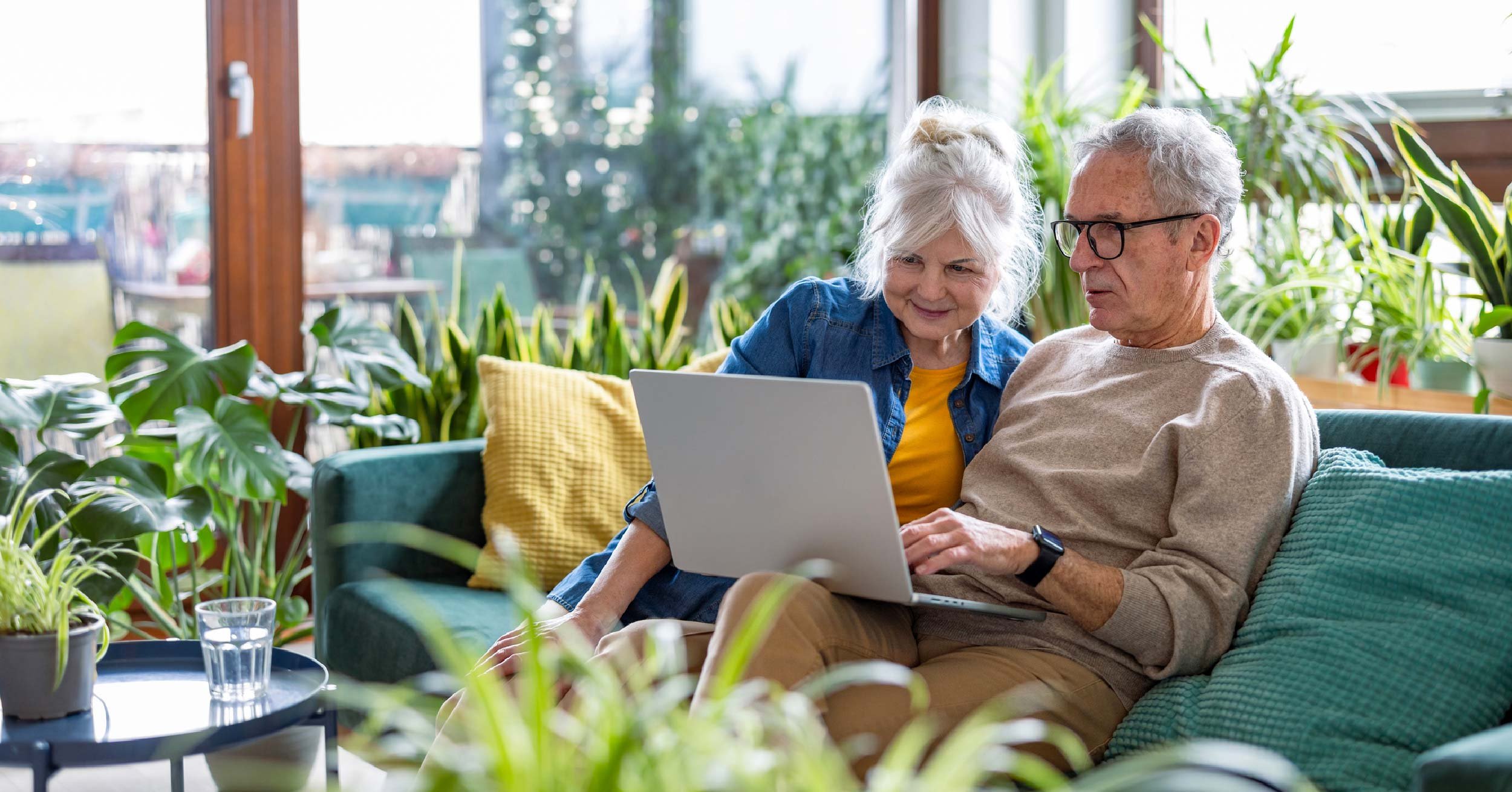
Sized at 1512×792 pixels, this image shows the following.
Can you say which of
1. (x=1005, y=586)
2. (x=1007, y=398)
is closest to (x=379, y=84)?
(x=1007, y=398)

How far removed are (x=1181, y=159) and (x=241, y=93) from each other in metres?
2.46

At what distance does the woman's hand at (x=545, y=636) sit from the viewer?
1676mm

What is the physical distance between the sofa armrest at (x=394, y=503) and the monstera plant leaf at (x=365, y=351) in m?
0.30

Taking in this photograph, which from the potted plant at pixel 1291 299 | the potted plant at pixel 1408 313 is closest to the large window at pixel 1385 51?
the potted plant at pixel 1291 299

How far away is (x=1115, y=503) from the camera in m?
1.73

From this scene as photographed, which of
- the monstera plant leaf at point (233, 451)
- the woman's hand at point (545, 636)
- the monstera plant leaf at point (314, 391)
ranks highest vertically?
the monstera plant leaf at point (314, 391)

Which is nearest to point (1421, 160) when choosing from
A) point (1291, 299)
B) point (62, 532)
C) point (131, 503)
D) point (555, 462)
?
point (1291, 299)

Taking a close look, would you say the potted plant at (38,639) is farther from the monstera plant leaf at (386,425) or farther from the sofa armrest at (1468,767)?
the sofa armrest at (1468,767)

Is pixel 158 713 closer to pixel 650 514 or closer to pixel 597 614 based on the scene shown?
pixel 597 614

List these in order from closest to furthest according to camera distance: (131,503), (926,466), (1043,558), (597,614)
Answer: (1043,558)
(597,614)
(926,466)
(131,503)

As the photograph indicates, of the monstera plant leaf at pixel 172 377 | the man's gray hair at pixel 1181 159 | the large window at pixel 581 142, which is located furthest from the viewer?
the large window at pixel 581 142

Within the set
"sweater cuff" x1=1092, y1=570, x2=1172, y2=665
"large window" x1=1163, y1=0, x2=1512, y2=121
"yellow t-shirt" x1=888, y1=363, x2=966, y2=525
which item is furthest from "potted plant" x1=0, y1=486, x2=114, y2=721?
"large window" x1=1163, y1=0, x2=1512, y2=121

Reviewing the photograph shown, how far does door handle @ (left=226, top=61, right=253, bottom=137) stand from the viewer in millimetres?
3352

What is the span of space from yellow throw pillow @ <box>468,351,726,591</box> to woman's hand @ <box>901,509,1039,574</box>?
1.02 meters
